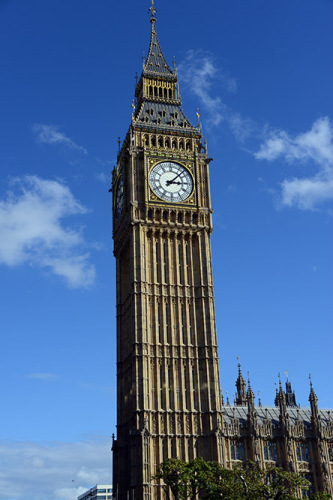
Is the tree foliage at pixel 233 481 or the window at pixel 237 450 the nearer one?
the tree foliage at pixel 233 481

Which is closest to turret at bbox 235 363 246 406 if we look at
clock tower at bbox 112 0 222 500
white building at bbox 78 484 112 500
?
clock tower at bbox 112 0 222 500

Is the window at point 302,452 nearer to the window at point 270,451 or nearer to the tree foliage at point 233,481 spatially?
the window at point 270,451

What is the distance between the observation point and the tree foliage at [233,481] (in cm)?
5209

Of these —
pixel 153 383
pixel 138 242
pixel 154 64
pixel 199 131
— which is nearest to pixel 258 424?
pixel 153 383

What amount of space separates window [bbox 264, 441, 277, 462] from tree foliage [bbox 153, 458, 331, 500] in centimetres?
1508

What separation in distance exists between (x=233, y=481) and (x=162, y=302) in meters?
29.0

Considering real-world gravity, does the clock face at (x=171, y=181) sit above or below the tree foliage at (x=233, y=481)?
above

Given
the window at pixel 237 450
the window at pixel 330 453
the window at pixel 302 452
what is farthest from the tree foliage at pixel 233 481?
the window at pixel 330 453

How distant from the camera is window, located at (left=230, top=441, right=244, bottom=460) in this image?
7944 cm

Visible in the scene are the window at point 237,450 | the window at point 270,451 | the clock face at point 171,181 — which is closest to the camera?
the window at point 237,450

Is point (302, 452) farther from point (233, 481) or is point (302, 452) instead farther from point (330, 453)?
point (233, 481)

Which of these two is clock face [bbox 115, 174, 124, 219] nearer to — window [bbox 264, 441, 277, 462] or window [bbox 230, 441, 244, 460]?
window [bbox 230, 441, 244, 460]

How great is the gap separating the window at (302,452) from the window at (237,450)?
7224 millimetres

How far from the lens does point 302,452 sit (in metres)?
82.2
